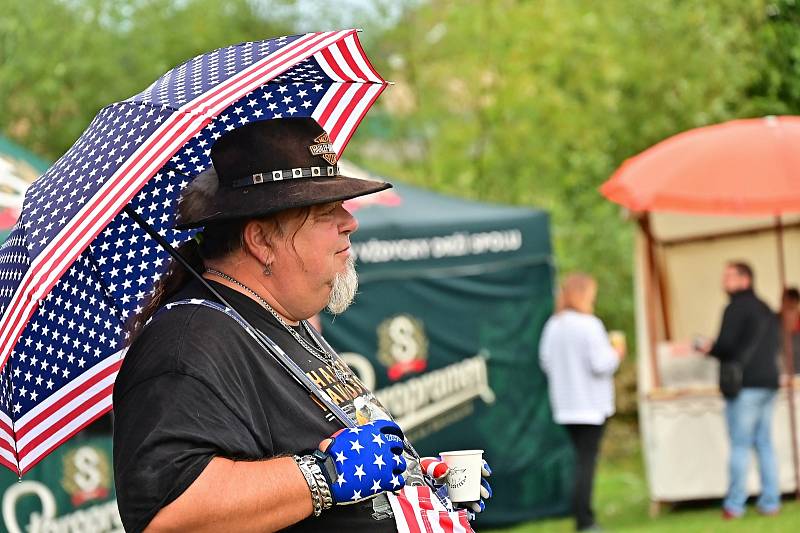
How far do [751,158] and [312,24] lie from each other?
18.8ft

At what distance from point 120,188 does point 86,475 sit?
530 cm

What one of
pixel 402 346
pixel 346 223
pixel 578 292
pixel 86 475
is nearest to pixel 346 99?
pixel 346 223

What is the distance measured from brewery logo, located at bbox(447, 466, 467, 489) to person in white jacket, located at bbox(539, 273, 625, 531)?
6.30 meters

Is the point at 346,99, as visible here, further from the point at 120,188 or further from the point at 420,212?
the point at 420,212

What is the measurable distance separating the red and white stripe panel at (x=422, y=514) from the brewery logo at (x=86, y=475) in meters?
5.04

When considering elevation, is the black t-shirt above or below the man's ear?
below

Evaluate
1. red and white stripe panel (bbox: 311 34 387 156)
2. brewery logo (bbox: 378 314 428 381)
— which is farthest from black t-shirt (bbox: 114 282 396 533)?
brewery logo (bbox: 378 314 428 381)

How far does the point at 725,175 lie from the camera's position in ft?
28.8

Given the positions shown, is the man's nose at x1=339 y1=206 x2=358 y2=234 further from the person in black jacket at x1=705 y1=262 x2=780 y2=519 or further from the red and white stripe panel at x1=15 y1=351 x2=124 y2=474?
the person in black jacket at x1=705 y1=262 x2=780 y2=519

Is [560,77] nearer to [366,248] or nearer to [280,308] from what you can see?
[366,248]

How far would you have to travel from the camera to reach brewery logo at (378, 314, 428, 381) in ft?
30.2

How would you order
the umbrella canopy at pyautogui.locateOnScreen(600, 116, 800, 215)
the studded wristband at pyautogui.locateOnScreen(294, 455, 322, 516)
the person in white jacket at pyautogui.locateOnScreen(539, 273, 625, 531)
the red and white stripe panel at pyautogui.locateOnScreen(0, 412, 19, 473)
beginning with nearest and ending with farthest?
the studded wristband at pyautogui.locateOnScreen(294, 455, 322, 516) → the red and white stripe panel at pyautogui.locateOnScreen(0, 412, 19, 473) → the umbrella canopy at pyautogui.locateOnScreen(600, 116, 800, 215) → the person in white jacket at pyautogui.locateOnScreen(539, 273, 625, 531)

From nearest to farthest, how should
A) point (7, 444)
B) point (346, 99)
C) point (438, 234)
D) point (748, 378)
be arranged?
point (7, 444) → point (346, 99) → point (748, 378) → point (438, 234)

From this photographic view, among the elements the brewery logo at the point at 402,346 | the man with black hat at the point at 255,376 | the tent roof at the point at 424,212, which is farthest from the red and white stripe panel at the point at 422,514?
the brewery logo at the point at 402,346
